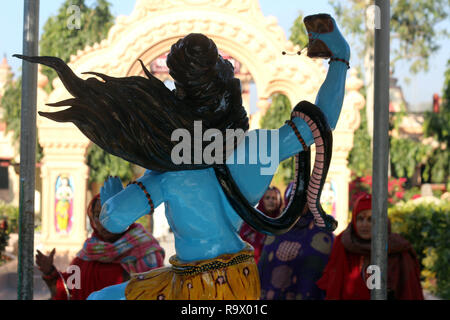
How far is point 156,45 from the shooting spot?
857 centimetres

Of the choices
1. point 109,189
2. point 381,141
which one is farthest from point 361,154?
point 109,189

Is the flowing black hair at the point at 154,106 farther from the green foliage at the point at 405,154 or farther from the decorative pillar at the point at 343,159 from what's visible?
the green foliage at the point at 405,154

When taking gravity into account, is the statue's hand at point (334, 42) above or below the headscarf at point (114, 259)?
above

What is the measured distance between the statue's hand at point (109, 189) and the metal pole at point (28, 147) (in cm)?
39

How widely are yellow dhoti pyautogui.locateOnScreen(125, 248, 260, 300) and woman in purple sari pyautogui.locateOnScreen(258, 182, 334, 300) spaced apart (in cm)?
183

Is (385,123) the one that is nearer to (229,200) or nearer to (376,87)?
(376,87)

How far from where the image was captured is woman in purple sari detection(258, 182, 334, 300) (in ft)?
14.0

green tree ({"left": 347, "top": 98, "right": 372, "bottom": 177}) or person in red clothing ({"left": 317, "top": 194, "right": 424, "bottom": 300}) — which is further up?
green tree ({"left": 347, "top": 98, "right": 372, "bottom": 177})

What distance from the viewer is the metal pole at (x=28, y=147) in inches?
109

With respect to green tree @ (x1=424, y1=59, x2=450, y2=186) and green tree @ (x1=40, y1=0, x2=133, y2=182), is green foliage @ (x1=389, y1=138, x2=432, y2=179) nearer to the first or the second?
green tree @ (x1=424, y1=59, x2=450, y2=186)

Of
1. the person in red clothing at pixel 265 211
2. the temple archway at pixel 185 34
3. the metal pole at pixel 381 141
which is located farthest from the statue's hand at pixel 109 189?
the temple archway at pixel 185 34

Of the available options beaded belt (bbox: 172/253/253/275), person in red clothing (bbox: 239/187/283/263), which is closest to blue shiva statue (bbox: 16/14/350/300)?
beaded belt (bbox: 172/253/253/275)

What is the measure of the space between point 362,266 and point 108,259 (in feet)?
5.13

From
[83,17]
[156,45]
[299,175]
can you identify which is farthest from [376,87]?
[83,17]
